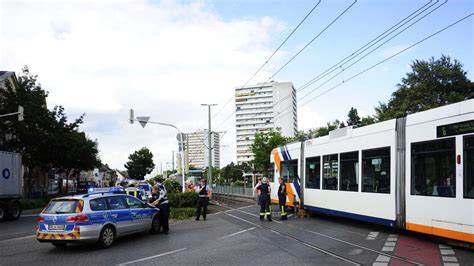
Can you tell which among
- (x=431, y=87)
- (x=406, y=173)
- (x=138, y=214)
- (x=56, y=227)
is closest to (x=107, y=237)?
(x=56, y=227)

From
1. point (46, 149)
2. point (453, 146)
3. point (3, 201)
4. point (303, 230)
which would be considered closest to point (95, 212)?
point (303, 230)

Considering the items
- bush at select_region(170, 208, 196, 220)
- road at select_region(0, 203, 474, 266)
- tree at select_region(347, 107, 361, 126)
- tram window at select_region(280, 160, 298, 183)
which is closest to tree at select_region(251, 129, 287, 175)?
tree at select_region(347, 107, 361, 126)

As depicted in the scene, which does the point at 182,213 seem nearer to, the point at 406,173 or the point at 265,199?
the point at 265,199

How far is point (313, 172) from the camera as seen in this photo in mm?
17500

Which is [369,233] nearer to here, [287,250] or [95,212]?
[287,250]

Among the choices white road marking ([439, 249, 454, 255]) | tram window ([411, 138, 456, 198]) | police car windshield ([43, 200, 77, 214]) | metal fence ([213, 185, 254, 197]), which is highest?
tram window ([411, 138, 456, 198])

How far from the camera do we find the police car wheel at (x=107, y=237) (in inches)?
461

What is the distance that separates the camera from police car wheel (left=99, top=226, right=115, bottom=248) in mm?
11700

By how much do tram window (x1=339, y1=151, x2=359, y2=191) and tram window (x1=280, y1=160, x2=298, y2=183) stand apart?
4447mm

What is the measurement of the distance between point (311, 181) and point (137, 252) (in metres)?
8.74

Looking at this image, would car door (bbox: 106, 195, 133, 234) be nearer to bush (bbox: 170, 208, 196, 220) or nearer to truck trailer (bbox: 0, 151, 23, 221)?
bush (bbox: 170, 208, 196, 220)

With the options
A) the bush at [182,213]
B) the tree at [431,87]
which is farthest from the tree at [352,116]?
the bush at [182,213]

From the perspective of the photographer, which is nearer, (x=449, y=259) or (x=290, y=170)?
(x=449, y=259)

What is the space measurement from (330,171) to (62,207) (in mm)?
9020
